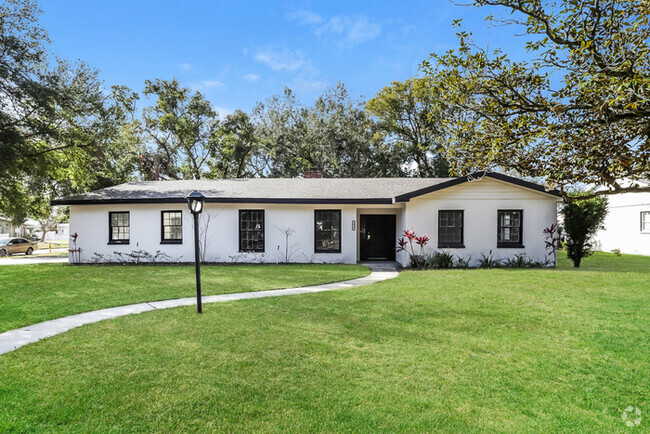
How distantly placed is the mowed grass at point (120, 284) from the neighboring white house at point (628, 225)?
16.8 meters

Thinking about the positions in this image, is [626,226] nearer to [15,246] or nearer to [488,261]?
[488,261]

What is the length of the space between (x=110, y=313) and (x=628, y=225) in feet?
80.4

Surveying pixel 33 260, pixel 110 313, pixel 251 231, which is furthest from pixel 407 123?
pixel 33 260

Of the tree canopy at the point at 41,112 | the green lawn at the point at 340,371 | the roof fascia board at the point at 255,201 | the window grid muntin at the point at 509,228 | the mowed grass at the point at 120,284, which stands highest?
the tree canopy at the point at 41,112

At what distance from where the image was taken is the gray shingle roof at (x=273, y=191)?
42.4 ft

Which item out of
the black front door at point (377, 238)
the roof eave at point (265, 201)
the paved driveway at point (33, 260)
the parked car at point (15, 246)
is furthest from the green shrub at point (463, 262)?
the parked car at point (15, 246)

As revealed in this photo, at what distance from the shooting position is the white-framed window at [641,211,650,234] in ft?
57.0

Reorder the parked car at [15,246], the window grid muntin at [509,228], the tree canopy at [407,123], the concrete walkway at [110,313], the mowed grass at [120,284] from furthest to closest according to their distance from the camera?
the tree canopy at [407,123] → the parked car at [15,246] → the window grid muntin at [509,228] → the mowed grass at [120,284] → the concrete walkway at [110,313]

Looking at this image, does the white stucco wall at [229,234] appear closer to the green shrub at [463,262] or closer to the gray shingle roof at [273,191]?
the gray shingle roof at [273,191]

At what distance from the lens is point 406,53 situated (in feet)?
50.5

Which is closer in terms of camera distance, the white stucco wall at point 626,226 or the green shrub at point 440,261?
the green shrub at point 440,261

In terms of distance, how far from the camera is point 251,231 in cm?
1358

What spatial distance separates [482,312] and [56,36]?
763 inches

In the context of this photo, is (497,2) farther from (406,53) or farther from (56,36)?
(56,36)
